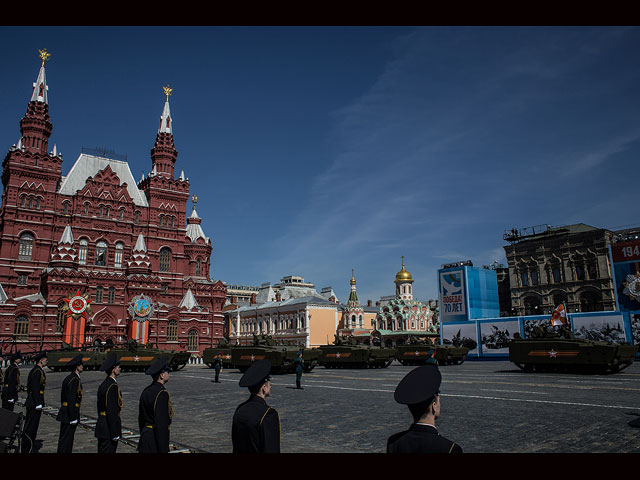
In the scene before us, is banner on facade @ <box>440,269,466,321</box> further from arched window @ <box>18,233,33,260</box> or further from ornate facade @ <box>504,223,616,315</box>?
arched window @ <box>18,233,33,260</box>

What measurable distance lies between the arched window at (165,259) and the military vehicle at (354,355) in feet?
84.3

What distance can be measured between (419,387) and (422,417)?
0.62 feet

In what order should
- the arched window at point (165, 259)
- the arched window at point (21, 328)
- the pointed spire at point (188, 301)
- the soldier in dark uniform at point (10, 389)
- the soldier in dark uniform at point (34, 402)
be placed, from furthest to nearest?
the arched window at point (165, 259), the pointed spire at point (188, 301), the arched window at point (21, 328), the soldier in dark uniform at point (10, 389), the soldier in dark uniform at point (34, 402)

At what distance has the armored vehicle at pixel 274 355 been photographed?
25.5 metres

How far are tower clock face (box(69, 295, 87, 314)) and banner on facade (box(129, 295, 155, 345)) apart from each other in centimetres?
420

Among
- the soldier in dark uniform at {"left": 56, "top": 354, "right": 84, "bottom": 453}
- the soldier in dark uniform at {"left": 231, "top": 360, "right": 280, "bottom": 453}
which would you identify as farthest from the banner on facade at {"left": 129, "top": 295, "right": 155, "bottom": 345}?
the soldier in dark uniform at {"left": 231, "top": 360, "right": 280, "bottom": 453}

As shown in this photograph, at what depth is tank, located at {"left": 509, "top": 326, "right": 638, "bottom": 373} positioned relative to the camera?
67.6ft

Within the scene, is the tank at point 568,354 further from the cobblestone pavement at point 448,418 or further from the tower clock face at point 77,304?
the tower clock face at point 77,304

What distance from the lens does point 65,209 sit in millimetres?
46125

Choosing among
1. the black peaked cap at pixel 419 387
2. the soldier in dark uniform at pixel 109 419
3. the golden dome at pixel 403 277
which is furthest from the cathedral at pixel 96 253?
the black peaked cap at pixel 419 387

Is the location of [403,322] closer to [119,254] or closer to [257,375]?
[119,254]

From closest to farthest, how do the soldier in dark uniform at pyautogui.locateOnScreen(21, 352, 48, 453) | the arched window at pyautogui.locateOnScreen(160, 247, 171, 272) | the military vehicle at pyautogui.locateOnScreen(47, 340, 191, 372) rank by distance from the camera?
the soldier in dark uniform at pyautogui.locateOnScreen(21, 352, 48, 453)
the military vehicle at pyautogui.locateOnScreen(47, 340, 191, 372)
the arched window at pyautogui.locateOnScreen(160, 247, 171, 272)
